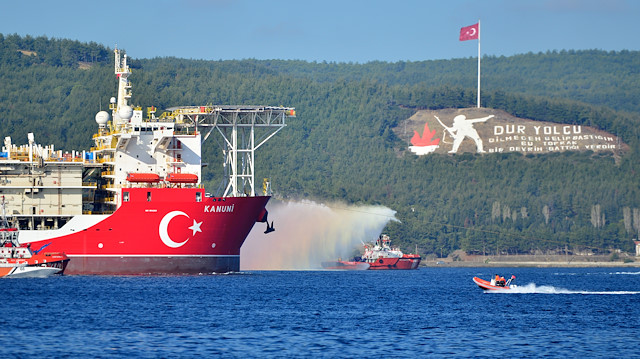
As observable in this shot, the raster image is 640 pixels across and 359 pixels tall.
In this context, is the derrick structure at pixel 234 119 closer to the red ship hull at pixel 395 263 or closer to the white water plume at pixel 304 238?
the white water plume at pixel 304 238

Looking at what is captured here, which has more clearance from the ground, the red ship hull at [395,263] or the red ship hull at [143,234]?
the red ship hull at [143,234]

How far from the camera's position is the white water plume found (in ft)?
412

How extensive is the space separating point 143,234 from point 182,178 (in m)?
5.82

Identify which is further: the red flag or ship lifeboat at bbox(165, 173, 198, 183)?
the red flag

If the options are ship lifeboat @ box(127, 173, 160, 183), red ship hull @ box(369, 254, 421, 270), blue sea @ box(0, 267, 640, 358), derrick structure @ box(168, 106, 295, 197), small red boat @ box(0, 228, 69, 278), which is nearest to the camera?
blue sea @ box(0, 267, 640, 358)

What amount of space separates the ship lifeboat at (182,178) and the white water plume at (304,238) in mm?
33405

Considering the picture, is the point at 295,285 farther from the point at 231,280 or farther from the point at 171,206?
the point at 171,206

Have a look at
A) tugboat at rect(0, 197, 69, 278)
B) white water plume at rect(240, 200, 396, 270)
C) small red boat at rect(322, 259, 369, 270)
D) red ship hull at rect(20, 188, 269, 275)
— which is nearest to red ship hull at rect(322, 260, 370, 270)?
small red boat at rect(322, 259, 369, 270)

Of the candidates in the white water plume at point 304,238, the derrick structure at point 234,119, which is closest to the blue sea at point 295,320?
the derrick structure at point 234,119

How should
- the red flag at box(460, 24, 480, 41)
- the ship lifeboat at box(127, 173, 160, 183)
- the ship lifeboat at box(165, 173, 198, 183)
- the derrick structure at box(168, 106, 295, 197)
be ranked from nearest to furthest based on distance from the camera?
the ship lifeboat at box(127, 173, 160, 183)
the ship lifeboat at box(165, 173, 198, 183)
the derrick structure at box(168, 106, 295, 197)
the red flag at box(460, 24, 480, 41)

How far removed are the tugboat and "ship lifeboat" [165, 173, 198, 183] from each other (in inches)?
429

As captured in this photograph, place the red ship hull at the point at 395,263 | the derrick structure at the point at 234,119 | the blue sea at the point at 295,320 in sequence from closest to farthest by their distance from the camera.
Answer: the blue sea at the point at 295,320 → the derrick structure at the point at 234,119 → the red ship hull at the point at 395,263

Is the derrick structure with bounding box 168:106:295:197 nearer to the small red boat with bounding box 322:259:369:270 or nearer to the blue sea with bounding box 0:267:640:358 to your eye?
the blue sea with bounding box 0:267:640:358

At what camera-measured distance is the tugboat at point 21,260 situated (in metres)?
83.6
